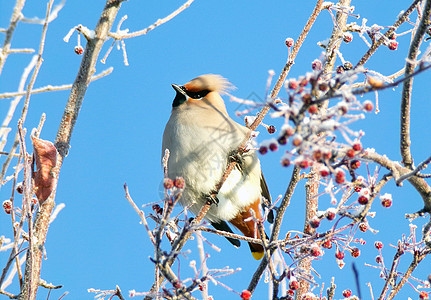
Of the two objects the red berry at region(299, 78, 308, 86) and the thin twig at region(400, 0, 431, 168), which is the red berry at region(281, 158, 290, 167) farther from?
the thin twig at region(400, 0, 431, 168)

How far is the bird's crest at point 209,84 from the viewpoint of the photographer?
14.7ft

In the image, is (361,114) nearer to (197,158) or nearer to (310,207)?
(310,207)

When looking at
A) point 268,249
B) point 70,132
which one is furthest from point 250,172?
point 268,249

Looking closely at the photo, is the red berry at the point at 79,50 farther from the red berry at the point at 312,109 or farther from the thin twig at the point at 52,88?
the red berry at the point at 312,109

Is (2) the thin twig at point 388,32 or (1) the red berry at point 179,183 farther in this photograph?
(2) the thin twig at point 388,32

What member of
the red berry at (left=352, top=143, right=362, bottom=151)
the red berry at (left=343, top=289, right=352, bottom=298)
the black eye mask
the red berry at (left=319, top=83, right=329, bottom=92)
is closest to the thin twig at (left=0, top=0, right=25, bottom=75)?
the red berry at (left=319, top=83, right=329, bottom=92)

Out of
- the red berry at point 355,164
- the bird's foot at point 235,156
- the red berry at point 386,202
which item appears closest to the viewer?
the red berry at point 355,164

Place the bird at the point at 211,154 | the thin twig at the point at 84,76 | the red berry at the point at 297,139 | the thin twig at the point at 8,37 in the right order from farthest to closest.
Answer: the bird at the point at 211,154 → the thin twig at the point at 84,76 → the thin twig at the point at 8,37 → the red berry at the point at 297,139

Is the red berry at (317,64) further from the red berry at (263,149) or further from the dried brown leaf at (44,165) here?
the dried brown leaf at (44,165)

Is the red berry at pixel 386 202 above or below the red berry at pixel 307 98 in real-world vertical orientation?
below

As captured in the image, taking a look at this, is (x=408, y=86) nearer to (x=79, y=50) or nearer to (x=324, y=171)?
(x=324, y=171)

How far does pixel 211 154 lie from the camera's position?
3904 mm

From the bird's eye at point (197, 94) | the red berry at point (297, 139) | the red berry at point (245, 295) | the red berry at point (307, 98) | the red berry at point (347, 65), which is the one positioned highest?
the bird's eye at point (197, 94)

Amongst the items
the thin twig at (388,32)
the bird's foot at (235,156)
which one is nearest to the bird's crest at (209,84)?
the bird's foot at (235,156)
